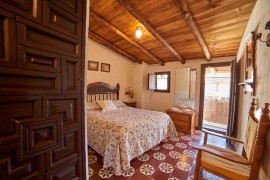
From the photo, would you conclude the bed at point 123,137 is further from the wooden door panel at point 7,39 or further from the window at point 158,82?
the window at point 158,82

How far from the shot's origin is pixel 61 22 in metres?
0.72

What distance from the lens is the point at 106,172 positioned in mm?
2027

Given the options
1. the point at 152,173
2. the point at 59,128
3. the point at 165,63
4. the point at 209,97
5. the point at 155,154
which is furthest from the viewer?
the point at 209,97

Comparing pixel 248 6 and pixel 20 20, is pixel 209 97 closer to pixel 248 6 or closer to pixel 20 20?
pixel 248 6

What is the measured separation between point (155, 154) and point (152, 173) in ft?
1.84

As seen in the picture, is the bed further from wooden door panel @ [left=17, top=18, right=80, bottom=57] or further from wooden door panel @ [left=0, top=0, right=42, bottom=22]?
wooden door panel @ [left=0, top=0, right=42, bottom=22]

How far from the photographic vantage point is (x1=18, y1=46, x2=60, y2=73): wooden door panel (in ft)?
1.83

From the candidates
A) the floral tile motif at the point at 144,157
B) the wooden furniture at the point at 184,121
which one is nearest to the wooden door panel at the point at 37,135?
the floral tile motif at the point at 144,157

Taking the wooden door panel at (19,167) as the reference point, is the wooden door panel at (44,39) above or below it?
above

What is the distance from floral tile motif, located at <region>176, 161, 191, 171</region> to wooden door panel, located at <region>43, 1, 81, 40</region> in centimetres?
240

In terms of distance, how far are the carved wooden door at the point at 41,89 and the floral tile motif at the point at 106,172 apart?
130cm

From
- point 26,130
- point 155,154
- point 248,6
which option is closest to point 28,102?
point 26,130

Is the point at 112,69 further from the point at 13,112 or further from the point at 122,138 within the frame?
the point at 13,112

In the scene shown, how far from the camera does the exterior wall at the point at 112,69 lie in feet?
13.4
